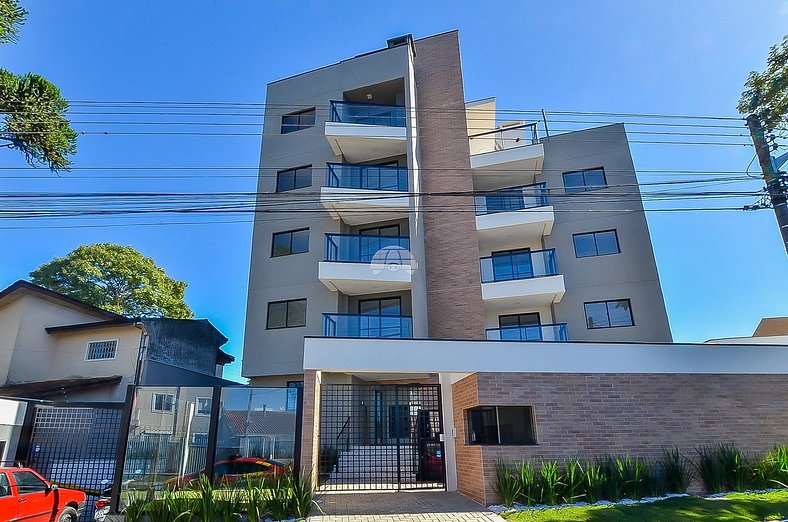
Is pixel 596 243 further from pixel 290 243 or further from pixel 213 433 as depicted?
pixel 213 433

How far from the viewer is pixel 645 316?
16078 mm

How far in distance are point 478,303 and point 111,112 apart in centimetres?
1270

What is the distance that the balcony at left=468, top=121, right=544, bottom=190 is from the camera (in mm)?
18875

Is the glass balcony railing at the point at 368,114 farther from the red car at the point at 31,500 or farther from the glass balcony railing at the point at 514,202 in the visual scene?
A: the red car at the point at 31,500

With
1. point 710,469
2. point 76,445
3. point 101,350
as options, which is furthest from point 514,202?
point 101,350

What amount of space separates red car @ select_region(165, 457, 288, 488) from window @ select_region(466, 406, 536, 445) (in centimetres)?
409

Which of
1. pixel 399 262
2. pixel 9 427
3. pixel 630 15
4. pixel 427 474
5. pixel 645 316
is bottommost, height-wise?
pixel 427 474

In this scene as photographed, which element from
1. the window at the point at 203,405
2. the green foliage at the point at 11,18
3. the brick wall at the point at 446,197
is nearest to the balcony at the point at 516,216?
the brick wall at the point at 446,197

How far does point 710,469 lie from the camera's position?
8742mm

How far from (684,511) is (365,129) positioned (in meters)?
15.3

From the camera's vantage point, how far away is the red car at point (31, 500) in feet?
22.2

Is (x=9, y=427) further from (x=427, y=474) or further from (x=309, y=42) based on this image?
(x=309, y=42)

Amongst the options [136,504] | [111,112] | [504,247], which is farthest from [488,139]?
[136,504]

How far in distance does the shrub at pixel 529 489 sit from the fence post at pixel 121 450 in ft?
24.3
